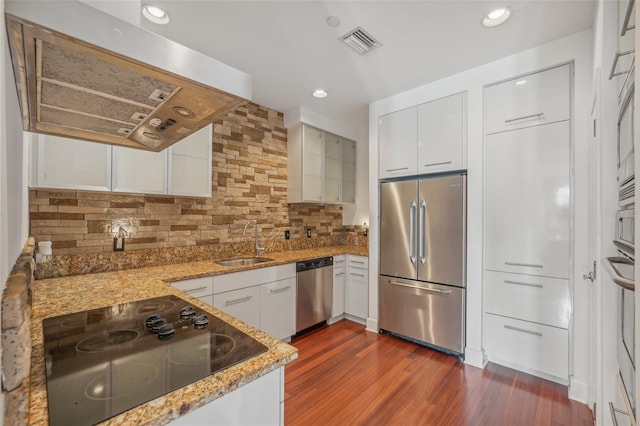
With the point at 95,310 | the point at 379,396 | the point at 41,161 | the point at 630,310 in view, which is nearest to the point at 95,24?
the point at 95,310

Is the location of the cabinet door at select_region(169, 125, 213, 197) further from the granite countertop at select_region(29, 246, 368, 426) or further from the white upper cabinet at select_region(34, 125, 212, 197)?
the granite countertop at select_region(29, 246, 368, 426)

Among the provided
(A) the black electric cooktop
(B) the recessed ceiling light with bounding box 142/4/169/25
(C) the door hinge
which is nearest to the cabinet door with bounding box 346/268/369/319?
(C) the door hinge

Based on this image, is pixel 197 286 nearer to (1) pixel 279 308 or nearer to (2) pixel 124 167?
(1) pixel 279 308

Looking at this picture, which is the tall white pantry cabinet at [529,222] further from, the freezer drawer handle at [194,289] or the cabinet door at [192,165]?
the cabinet door at [192,165]

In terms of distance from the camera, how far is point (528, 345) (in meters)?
2.28

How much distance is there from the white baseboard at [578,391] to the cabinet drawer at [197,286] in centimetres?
274


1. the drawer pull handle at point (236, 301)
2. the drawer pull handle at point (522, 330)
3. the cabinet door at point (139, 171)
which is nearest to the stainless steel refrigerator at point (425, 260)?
the drawer pull handle at point (522, 330)

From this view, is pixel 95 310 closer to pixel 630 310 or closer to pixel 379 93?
pixel 630 310

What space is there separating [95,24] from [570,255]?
287 cm

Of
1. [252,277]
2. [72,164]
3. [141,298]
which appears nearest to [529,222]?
[252,277]

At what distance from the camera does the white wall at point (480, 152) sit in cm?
203

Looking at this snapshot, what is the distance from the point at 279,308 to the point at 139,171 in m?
1.71

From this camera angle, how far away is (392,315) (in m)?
3.01

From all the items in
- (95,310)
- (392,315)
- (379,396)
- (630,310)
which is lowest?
(379,396)
